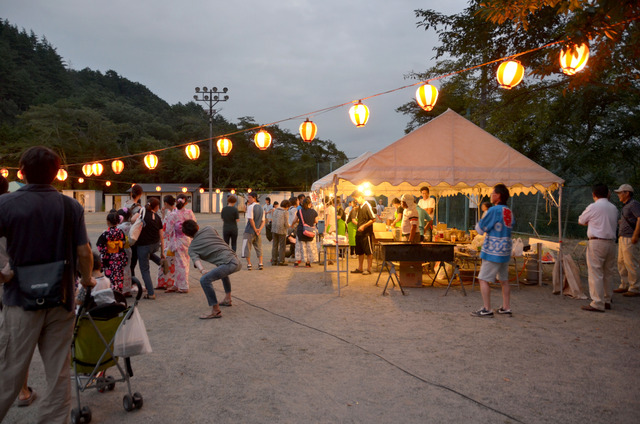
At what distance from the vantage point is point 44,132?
149 feet

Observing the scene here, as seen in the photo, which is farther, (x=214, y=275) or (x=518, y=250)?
(x=518, y=250)

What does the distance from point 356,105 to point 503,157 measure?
138 inches

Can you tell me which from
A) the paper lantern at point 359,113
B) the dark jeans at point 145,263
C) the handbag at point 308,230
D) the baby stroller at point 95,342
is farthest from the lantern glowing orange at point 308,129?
the baby stroller at point 95,342

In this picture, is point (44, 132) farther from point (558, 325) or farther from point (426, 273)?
point (558, 325)

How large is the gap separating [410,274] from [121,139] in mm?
54128

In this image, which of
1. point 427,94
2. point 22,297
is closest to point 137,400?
point 22,297

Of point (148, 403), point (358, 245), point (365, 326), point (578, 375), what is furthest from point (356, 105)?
point (148, 403)

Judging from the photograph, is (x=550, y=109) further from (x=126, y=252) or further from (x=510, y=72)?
(x=126, y=252)

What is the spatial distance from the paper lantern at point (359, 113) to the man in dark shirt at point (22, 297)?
782 centimetres

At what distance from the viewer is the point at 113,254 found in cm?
614

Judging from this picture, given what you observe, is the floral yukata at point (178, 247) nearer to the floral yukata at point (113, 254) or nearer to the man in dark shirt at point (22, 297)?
the floral yukata at point (113, 254)

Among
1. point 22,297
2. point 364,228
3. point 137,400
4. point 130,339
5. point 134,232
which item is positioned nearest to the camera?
point 22,297

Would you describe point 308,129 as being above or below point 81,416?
above

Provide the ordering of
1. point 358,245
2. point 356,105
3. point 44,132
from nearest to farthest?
1. point 358,245
2. point 356,105
3. point 44,132
